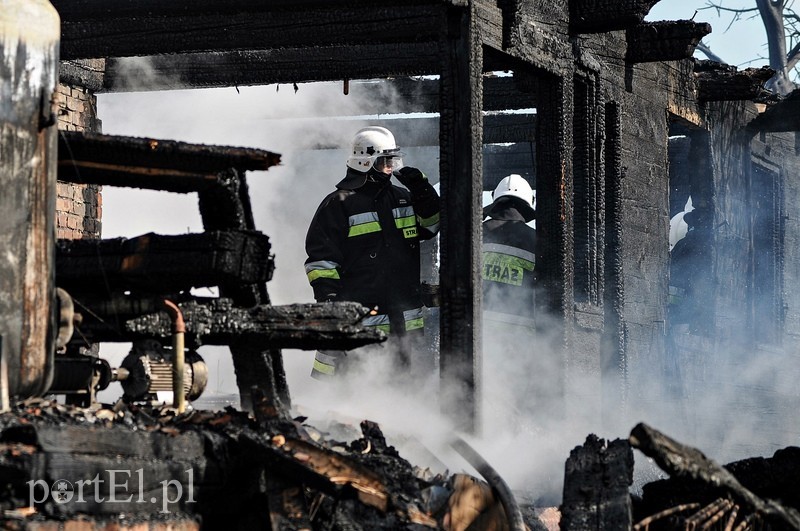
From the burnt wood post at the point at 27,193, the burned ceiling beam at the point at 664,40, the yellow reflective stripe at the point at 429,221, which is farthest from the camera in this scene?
the burned ceiling beam at the point at 664,40

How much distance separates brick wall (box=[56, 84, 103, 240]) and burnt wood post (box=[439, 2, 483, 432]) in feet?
14.6

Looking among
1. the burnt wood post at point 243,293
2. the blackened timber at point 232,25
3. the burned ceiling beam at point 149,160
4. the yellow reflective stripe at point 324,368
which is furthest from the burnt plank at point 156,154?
the yellow reflective stripe at point 324,368

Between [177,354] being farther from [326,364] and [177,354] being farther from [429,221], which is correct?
[429,221]

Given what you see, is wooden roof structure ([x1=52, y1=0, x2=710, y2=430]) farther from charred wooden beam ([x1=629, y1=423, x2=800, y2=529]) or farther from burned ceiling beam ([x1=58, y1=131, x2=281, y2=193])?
burned ceiling beam ([x1=58, y1=131, x2=281, y2=193])

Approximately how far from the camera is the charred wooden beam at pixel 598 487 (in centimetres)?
535

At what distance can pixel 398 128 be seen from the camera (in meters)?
16.8

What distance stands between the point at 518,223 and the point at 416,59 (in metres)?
1.60

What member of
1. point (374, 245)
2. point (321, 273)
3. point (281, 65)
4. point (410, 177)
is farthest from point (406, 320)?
point (281, 65)

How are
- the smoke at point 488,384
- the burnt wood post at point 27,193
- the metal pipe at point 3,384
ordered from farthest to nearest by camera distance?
the smoke at point 488,384 → the burnt wood post at point 27,193 → the metal pipe at point 3,384

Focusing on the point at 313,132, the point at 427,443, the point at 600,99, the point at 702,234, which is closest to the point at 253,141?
the point at 313,132

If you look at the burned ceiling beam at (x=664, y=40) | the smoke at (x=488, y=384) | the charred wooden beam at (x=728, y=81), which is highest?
the burned ceiling beam at (x=664, y=40)

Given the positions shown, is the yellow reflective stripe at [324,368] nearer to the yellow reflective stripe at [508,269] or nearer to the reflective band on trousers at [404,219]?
the reflective band on trousers at [404,219]

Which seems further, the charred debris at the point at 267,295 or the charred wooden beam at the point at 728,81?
the charred wooden beam at the point at 728,81

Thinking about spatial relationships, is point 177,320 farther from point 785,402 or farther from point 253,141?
point 253,141
